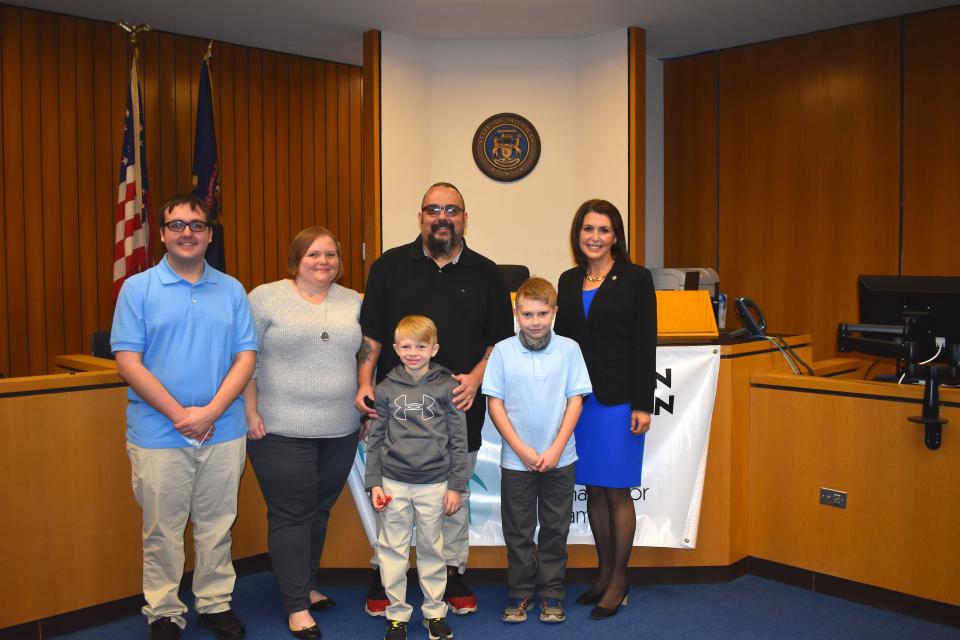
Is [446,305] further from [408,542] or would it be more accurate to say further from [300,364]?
[408,542]

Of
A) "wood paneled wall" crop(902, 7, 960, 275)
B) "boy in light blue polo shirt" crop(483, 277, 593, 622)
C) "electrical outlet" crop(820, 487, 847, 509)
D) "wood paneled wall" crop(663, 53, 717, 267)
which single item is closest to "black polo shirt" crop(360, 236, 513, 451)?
"boy in light blue polo shirt" crop(483, 277, 593, 622)

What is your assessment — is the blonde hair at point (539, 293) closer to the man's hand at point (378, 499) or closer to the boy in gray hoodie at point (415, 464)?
the boy in gray hoodie at point (415, 464)

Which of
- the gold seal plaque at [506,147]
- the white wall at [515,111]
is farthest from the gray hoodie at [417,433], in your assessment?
the gold seal plaque at [506,147]

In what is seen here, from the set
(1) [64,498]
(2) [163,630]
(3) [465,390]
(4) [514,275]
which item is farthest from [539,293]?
(4) [514,275]

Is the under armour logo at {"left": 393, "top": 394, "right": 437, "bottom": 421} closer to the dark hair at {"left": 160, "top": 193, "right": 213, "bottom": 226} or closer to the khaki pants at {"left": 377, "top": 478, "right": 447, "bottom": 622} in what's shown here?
the khaki pants at {"left": 377, "top": 478, "right": 447, "bottom": 622}

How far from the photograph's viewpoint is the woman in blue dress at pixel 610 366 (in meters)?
3.06

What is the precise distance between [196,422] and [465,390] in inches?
37.6

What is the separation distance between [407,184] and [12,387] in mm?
3940

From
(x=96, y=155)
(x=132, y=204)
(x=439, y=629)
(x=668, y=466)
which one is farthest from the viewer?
(x=96, y=155)

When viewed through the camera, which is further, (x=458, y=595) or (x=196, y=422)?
(x=458, y=595)

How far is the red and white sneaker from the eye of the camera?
318 cm

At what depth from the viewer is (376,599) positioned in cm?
320

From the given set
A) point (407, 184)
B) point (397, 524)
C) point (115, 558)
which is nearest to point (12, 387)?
point (115, 558)

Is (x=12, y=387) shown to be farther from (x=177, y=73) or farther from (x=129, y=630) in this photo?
(x=177, y=73)
